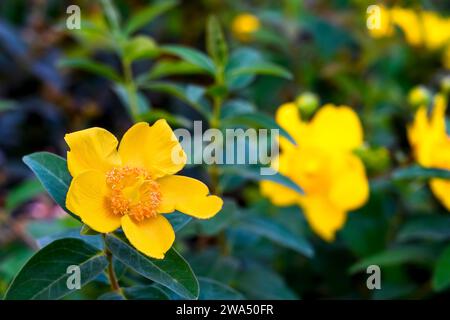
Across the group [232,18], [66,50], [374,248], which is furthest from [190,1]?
[374,248]

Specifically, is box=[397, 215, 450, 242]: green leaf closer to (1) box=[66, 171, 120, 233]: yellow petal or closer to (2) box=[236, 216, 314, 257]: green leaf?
(2) box=[236, 216, 314, 257]: green leaf

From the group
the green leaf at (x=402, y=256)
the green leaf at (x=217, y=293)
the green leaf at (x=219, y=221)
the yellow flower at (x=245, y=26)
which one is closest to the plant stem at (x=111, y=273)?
the green leaf at (x=217, y=293)

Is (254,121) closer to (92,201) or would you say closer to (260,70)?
(260,70)

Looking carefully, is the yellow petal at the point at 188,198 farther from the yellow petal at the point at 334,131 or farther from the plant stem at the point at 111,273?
the yellow petal at the point at 334,131

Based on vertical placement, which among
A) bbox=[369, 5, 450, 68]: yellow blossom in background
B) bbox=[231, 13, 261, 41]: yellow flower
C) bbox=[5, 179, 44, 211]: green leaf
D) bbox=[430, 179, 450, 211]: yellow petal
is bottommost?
bbox=[430, 179, 450, 211]: yellow petal

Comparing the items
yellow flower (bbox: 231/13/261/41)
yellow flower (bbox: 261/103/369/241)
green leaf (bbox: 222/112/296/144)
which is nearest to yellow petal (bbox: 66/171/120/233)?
green leaf (bbox: 222/112/296/144)
